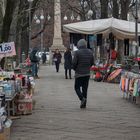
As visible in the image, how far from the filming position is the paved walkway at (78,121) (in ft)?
32.4

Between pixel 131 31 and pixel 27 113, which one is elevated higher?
pixel 131 31

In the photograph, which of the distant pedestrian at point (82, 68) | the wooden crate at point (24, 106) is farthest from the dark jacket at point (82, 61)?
the wooden crate at point (24, 106)

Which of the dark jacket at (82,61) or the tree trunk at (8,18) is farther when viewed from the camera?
the dark jacket at (82,61)

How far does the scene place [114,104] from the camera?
15.3 metres

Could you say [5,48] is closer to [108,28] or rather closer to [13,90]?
[13,90]

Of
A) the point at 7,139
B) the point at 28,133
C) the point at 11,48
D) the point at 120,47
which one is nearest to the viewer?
the point at 7,139

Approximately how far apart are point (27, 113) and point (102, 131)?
9.54 feet

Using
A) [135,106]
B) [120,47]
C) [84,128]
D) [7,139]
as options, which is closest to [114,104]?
[135,106]

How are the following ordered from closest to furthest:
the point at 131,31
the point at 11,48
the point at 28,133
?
the point at 28,133 → the point at 11,48 → the point at 131,31

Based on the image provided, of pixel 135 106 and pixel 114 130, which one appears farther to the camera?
pixel 135 106

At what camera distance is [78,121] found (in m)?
11.6

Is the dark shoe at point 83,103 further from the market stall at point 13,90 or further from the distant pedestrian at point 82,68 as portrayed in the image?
the market stall at point 13,90

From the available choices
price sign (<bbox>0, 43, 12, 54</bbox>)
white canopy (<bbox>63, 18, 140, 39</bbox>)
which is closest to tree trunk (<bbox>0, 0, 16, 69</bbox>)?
price sign (<bbox>0, 43, 12, 54</bbox>)

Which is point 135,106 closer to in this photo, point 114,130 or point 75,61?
point 75,61
